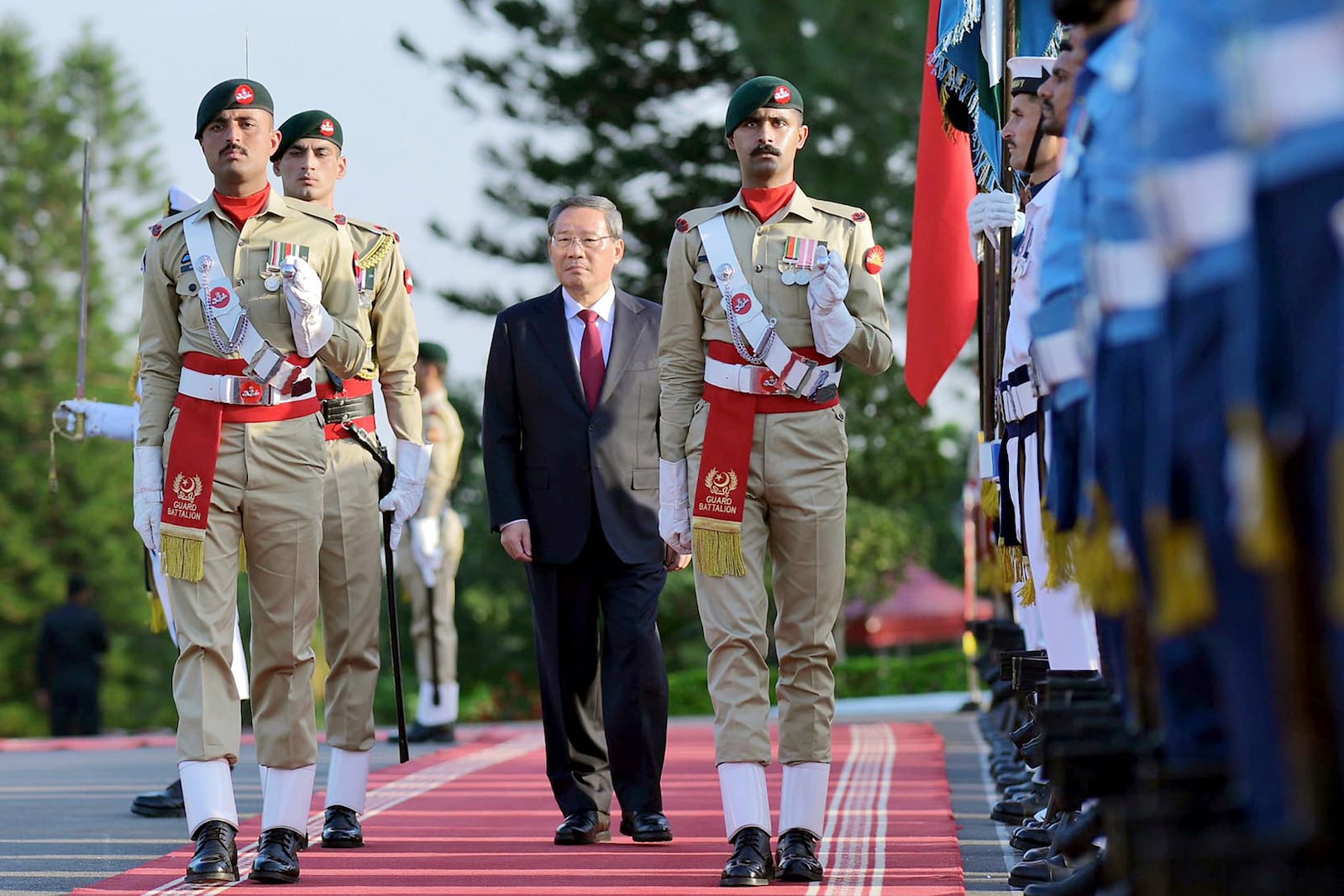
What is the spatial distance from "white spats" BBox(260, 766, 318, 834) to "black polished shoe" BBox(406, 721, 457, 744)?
6.30 meters

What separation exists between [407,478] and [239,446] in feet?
2.91

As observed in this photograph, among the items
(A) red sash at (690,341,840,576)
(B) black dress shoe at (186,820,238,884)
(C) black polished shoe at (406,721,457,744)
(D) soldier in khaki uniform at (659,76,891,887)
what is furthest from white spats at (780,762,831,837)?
(C) black polished shoe at (406,721,457,744)

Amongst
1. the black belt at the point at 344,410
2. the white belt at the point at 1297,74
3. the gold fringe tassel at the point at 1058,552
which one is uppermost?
the black belt at the point at 344,410

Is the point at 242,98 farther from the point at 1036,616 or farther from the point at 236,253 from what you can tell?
the point at 1036,616

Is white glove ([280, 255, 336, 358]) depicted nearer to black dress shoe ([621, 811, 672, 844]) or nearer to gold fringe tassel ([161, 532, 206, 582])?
gold fringe tassel ([161, 532, 206, 582])

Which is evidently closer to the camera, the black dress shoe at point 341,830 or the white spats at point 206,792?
the white spats at point 206,792

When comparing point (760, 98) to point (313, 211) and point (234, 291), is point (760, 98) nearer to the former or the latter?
point (313, 211)

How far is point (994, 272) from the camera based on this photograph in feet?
22.7

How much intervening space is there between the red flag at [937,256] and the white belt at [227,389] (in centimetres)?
297

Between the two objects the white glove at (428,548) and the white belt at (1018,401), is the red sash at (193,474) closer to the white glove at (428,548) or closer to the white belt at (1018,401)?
the white belt at (1018,401)

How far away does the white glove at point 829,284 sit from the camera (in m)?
5.29

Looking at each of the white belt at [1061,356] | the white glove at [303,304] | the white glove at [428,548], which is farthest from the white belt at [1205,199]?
the white glove at [428,548]

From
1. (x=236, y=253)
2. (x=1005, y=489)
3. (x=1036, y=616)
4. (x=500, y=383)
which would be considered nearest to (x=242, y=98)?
(x=236, y=253)

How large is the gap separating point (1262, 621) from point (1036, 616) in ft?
13.9
